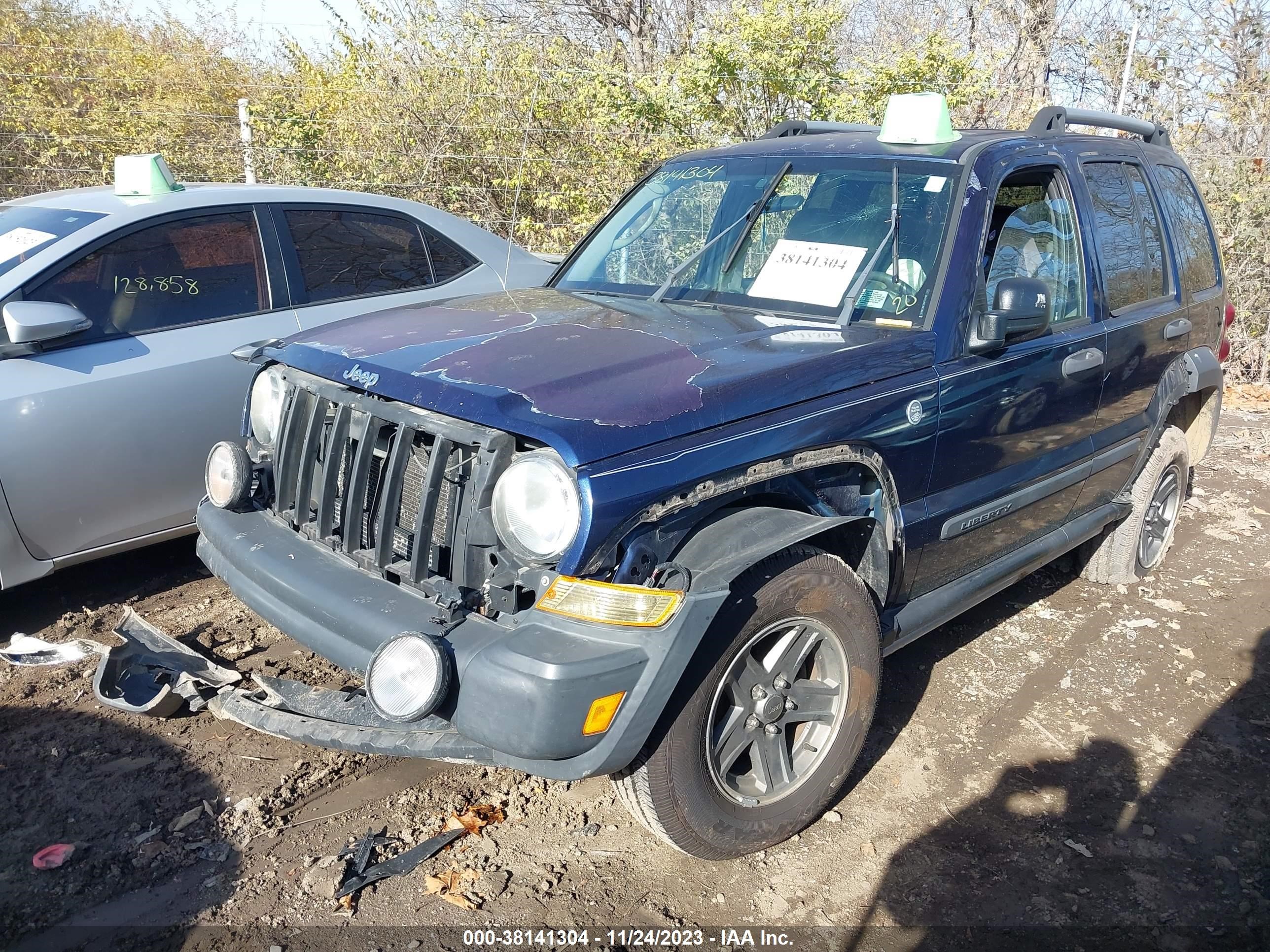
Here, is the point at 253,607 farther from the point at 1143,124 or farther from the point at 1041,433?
the point at 1143,124

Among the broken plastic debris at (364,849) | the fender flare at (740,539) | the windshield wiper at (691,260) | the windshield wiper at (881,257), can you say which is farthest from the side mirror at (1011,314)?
the broken plastic debris at (364,849)

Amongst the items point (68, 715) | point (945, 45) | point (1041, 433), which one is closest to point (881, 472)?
point (1041, 433)

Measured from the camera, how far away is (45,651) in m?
3.78

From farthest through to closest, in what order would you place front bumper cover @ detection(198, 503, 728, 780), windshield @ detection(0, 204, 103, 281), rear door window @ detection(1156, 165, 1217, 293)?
rear door window @ detection(1156, 165, 1217, 293), windshield @ detection(0, 204, 103, 281), front bumper cover @ detection(198, 503, 728, 780)

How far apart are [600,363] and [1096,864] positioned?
83.7 inches

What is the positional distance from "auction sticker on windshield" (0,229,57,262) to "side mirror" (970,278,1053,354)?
12.5 feet

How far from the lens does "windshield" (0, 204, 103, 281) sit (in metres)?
4.06

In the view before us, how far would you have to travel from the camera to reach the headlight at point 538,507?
2283 mm

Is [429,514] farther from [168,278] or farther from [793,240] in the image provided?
[168,278]

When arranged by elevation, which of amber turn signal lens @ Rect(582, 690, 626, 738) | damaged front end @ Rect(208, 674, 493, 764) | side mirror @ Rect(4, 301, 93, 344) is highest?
side mirror @ Rect(4, 301, 93, 344)

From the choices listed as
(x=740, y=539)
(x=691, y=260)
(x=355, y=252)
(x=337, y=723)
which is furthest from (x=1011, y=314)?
(x=355, y=252)

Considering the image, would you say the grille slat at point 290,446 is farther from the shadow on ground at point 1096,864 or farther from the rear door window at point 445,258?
the rear door window at point 445,258

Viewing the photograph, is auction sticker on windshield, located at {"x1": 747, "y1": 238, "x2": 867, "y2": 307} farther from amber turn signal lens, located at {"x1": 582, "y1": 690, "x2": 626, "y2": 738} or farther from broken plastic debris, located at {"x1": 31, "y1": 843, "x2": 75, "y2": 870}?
broken plastic debris, located at {"x1": 31, "y1": 843, "x2": 75, "y2": 870}

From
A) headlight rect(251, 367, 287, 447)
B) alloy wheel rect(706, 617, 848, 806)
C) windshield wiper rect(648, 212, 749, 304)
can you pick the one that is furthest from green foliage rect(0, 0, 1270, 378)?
alloy wheel rect(706, 617, 848, 806)
